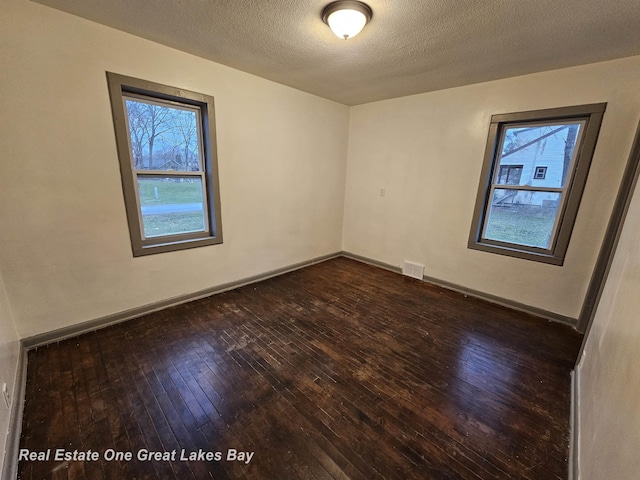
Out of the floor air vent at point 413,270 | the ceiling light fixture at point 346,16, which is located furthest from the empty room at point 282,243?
the floor air vent at point 413,270

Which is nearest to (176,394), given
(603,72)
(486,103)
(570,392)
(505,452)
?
(505,452)

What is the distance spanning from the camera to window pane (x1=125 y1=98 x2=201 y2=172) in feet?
8.04

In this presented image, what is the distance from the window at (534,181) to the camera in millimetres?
2576

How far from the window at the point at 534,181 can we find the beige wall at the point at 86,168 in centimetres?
268

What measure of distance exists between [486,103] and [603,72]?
912 mm

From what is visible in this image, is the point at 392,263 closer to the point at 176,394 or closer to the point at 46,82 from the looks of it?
the point at 176,394

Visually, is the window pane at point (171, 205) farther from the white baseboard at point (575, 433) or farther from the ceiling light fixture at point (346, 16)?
the white baseboard at point (575, 433)

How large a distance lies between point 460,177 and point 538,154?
771mm

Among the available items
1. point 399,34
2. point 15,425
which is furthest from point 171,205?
point 399,34

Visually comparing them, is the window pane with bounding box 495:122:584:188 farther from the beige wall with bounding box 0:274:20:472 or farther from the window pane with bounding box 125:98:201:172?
the beige wall with bounding box 0:274:20:472

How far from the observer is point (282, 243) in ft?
12.7

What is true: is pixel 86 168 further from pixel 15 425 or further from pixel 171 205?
pixel 15 425

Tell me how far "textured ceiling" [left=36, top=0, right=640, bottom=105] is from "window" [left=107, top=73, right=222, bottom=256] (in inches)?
19.0

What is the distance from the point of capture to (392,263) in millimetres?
4180
